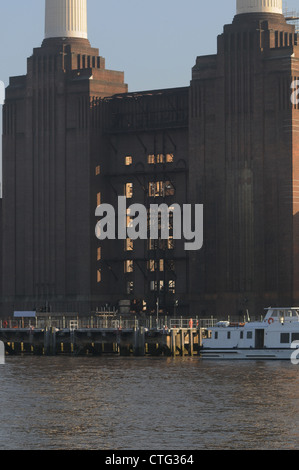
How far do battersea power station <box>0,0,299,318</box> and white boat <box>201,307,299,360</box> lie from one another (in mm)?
35552

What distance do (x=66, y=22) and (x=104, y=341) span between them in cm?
6174

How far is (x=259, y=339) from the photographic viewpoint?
130625 millimetres

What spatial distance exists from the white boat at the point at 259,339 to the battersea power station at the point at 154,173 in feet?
117

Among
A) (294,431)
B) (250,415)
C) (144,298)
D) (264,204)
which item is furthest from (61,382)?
(144,298)

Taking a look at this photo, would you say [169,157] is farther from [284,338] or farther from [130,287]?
[284,338]

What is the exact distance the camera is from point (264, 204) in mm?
169875

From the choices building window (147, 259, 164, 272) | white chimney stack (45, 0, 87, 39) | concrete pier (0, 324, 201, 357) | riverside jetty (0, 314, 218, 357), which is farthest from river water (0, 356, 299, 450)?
white chimney stack (45, 0, 87, 39)

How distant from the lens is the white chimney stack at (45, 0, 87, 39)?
190875 mm

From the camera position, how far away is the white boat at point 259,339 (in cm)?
12900

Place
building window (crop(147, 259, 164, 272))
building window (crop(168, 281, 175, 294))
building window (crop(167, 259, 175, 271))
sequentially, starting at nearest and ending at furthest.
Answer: building window (crop(168, 281, 175, 294)), building window (crop(167, 259, 175, 271)), building window (crop(147, 259, 164, 272))

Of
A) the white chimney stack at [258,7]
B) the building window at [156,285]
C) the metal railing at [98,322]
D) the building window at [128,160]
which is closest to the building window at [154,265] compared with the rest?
the building window at [156,285]

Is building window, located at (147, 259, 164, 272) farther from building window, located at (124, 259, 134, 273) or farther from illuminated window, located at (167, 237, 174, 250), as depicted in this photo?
building window, located at (124, 259, 134, 273)

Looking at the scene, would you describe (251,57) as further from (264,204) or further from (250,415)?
(250,415)
